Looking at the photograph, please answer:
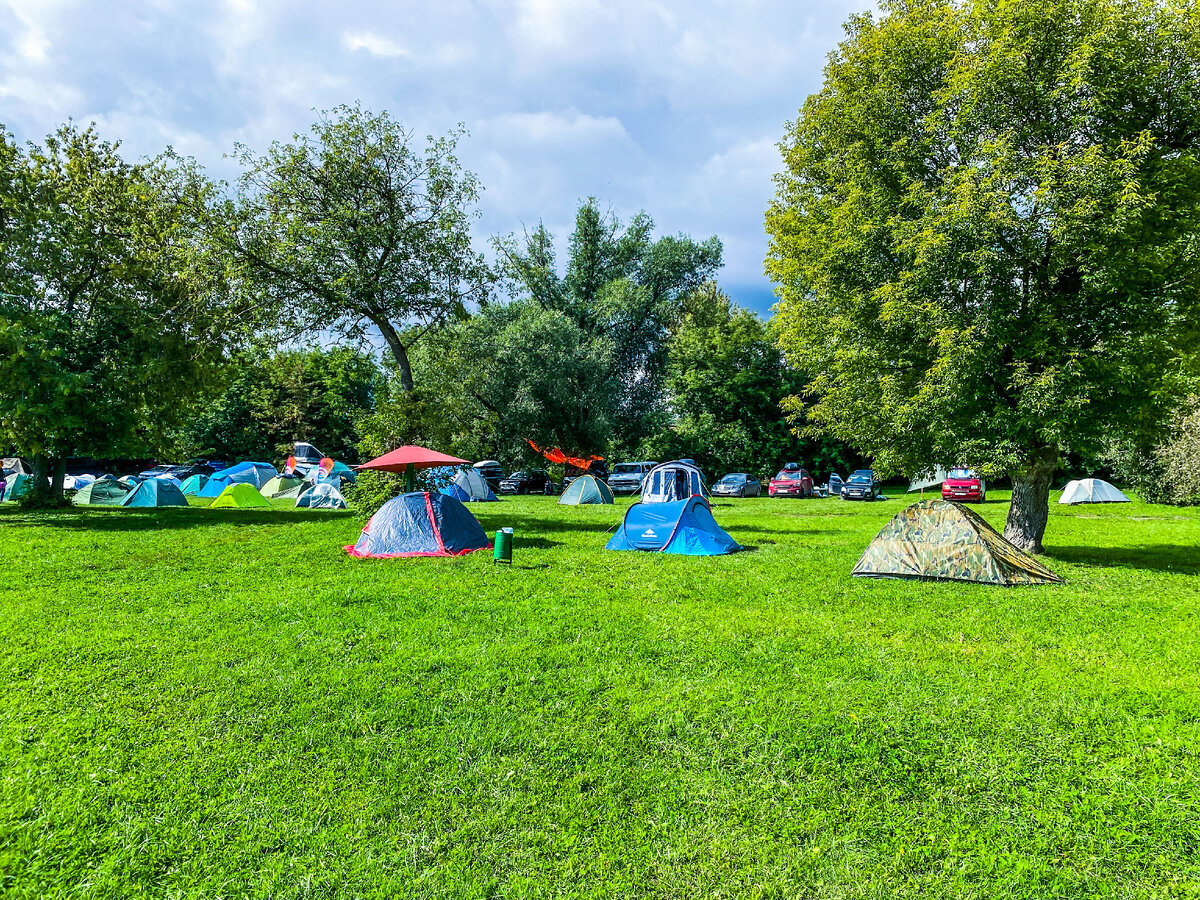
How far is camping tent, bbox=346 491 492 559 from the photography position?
437 inches

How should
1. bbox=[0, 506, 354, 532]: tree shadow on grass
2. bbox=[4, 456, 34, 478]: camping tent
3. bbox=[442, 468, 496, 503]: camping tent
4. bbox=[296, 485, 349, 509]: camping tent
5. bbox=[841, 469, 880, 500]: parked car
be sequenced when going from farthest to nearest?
bbox=[4, 456, 34, 478]: camping tent < bbox=[841, 469, 880, 500]: parked car < bbox=[442, 468, 496, 503]: camping tent < bbox=[296, 485, 349, 509]: camping tent < bbox=[0, 506, 354, 532]: tree shadow on grass

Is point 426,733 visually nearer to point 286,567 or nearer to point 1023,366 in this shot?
point 286,567

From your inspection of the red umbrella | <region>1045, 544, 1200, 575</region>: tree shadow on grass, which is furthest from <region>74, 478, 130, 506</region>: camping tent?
<region>1045, 544, 1200, 575</region>: tree shadow on grass

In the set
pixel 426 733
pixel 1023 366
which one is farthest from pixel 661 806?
pixel 1023 366

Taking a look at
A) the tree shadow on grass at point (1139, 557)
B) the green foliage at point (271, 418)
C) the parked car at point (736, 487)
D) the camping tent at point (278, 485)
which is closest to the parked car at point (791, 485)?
the parked car at point (736, 487)

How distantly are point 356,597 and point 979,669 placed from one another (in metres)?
6.96

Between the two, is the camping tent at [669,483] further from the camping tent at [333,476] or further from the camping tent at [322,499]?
the camping tent at [333,476]

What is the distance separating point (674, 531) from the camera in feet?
39.0

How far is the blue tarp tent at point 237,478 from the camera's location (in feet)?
85.5

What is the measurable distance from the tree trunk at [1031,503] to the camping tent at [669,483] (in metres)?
8.79

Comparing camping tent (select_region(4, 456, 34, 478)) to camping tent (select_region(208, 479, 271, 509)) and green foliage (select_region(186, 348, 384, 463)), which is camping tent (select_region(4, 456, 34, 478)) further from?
camping tent (select_region(208, 479, 271, 509))

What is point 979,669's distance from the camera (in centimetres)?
561

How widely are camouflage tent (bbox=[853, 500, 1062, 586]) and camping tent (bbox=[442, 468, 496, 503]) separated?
18764 millimetres

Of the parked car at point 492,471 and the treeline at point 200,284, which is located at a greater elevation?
the treeline at point 200,284
